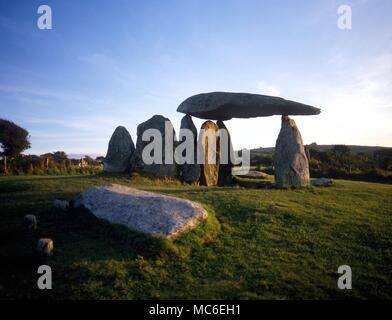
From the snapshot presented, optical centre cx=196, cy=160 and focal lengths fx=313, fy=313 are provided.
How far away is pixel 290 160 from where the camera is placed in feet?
58.9

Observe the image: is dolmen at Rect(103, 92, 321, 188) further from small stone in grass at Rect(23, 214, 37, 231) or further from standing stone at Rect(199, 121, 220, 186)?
small stone in grass at Rect(23, 214, 37, 231)

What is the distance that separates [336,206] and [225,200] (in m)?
4.91

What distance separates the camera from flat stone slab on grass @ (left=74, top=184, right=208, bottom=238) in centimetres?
905

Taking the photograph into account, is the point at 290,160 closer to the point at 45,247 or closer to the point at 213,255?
the point at 213,255

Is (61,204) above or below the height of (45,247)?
above

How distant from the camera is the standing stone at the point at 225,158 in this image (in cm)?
2386

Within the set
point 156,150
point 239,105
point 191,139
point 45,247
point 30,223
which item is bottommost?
point 45,247

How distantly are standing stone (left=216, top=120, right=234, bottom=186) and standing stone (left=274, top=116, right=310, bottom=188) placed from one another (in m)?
5.61

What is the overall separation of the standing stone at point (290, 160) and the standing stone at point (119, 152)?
962 cm

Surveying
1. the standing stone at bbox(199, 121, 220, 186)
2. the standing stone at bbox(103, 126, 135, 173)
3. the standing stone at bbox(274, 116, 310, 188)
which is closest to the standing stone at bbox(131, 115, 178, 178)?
the standing stone at bbox(103, 126, 135, 173)

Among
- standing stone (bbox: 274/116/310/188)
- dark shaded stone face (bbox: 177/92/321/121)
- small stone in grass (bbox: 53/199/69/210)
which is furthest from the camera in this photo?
dark shaded stone face (bbox: 177/92/321/121)

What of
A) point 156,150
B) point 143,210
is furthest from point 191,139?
point 143,210

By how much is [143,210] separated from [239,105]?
13.2m
